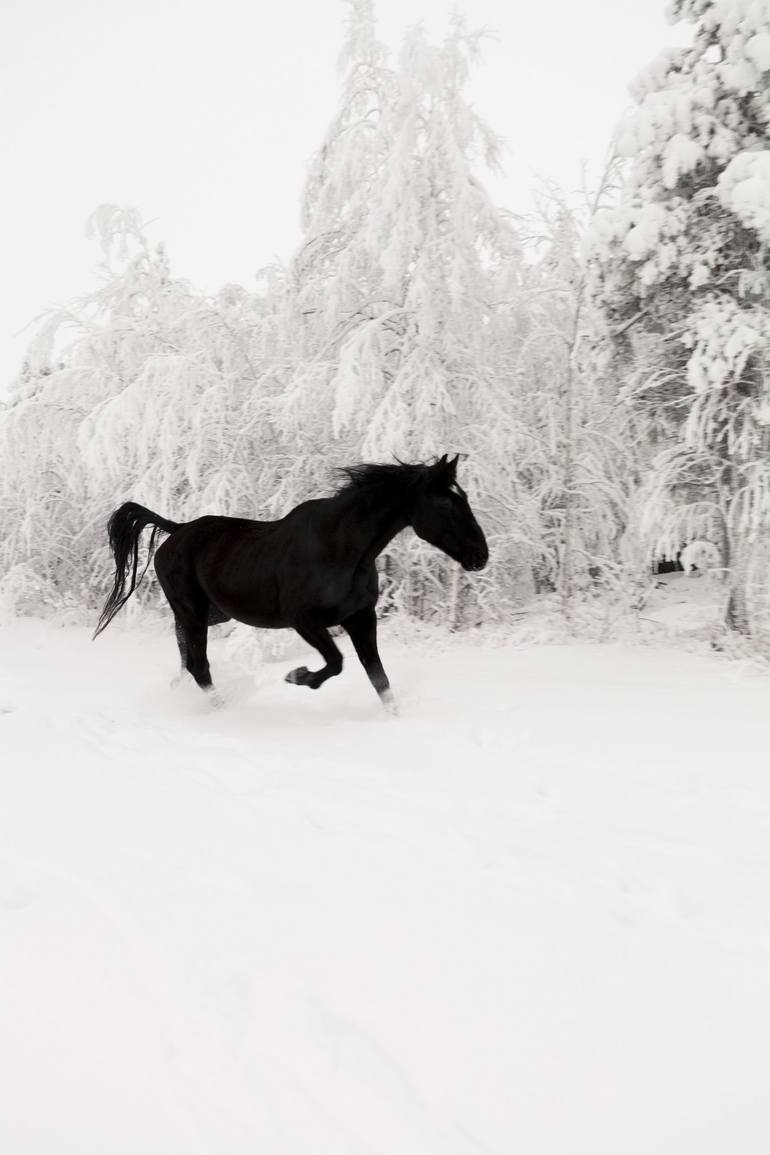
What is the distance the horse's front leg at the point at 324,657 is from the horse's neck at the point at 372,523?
57 centimetres

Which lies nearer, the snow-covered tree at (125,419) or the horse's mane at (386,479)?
the horse's mane at (386,479)

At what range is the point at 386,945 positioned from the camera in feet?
6.65

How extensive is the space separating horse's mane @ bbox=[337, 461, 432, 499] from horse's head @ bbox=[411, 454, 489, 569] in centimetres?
7

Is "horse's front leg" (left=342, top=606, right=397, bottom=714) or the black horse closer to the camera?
the black horse

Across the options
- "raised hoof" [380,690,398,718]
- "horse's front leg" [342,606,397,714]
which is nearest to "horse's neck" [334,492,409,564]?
"horse's front leg" [342,606,397,714]

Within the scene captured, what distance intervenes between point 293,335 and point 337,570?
4.44 meters

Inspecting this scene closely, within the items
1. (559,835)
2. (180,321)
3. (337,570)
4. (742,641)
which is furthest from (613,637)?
(180,321)

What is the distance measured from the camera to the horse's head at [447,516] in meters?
4.76

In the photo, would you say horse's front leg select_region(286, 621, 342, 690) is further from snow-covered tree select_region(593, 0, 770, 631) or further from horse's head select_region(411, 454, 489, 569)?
snow-covered tree select_region(593, 0, 770, 631)

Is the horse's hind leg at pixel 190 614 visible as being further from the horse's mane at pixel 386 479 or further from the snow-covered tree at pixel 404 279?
the snow-covered tree at pixel 404 279

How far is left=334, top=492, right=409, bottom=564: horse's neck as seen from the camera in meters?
4.81

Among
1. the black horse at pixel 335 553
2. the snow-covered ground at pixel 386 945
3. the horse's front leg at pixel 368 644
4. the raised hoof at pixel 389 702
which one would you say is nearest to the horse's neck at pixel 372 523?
the black horse at pixel 335 553

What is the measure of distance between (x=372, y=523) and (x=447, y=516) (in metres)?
0.49

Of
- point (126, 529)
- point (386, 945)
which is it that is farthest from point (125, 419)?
point (386, 945)
